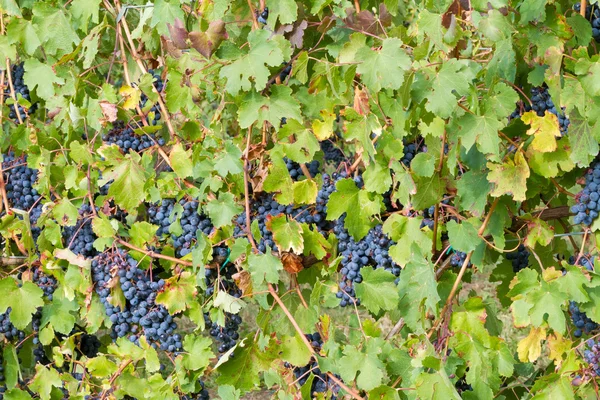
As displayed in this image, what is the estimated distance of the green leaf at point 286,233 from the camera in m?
2.82

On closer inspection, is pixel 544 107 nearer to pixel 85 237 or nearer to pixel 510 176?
pixel 510 176

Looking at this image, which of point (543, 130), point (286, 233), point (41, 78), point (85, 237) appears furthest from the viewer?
point (41, 78)

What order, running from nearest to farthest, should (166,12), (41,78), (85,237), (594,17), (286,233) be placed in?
(594,17), (286,233), (166,12), (85,237), (41,78)

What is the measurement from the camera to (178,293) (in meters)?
3.04

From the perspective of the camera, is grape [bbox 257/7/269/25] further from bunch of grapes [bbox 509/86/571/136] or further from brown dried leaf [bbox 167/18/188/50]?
bunch of grapes [bbox 509/86/571/136]

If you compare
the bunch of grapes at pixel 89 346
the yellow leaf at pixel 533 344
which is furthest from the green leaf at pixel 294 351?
the bunch of grapes at pixel 89 346

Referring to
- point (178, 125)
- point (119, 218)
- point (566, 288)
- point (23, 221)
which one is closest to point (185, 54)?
point (178, 125)

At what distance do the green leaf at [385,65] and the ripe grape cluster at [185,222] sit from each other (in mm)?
829

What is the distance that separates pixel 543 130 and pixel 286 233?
0.86 metres

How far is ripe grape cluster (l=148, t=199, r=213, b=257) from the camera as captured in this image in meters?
3.09

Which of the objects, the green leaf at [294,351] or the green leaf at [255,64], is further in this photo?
the green leaf at [294,351]

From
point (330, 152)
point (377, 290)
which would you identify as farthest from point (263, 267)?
point (330, 152)

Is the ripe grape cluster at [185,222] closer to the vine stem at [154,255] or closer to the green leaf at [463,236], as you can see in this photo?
the vine stem at [154,255]

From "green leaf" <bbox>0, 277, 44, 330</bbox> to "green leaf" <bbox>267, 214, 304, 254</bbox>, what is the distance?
3.55 feet
